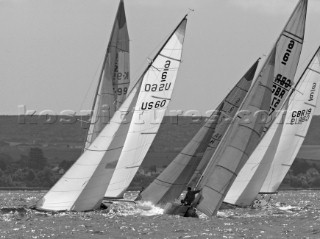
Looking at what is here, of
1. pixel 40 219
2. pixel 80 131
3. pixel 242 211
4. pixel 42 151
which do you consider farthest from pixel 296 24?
pixel 80 131

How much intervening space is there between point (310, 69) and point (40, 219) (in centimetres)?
1606

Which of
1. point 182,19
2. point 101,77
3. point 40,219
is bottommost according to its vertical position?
point 40,219

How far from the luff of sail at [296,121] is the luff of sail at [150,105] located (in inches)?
319

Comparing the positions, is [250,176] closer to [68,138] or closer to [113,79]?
[113,79]

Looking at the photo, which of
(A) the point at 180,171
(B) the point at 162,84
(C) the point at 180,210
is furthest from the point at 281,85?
(C) the point at 180,210

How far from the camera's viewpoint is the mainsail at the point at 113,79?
178 ft

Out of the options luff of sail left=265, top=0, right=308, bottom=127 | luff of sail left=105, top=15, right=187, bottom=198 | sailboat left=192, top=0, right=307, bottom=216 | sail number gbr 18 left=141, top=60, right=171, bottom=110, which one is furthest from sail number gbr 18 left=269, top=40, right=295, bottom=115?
sail number gbr 18 left=141, top=60, right=171, bottom=110

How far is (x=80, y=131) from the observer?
524ft

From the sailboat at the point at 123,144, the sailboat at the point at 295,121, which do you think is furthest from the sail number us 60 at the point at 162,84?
the sailboat at the point at 295,121

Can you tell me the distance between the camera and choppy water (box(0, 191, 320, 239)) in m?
41.4

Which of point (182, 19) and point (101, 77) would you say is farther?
point (101, 77)

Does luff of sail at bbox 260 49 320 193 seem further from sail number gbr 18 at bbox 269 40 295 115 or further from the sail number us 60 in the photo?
the sail number us 60

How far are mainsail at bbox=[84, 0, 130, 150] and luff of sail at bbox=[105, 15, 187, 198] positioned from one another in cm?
363

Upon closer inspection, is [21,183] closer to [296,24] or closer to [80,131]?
[80,131]
